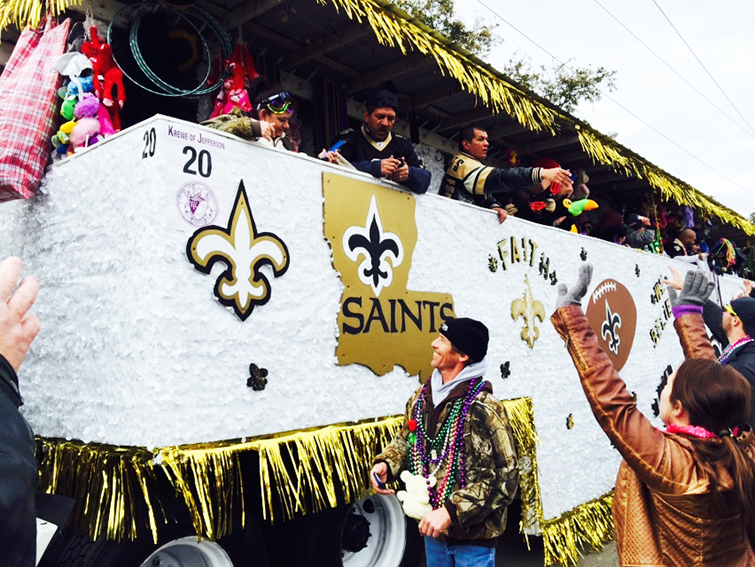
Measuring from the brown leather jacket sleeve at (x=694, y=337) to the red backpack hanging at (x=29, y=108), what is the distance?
3.14 metres

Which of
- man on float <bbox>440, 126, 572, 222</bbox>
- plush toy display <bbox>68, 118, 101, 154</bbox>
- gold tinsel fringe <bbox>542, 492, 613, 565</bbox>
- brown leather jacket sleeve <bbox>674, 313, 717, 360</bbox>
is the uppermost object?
man on float <bbox>440, 126, 572, 222</bbox>

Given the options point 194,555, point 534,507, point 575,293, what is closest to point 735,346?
point 534,507

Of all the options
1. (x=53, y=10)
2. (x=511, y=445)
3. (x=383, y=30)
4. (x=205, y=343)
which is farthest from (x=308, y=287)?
(x=53, y=10)

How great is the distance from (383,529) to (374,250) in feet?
5.31

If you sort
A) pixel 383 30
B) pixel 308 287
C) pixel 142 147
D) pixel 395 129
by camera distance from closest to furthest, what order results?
pixel 142 147
pixel 308 287
pixel 383 30
pixel 395 129

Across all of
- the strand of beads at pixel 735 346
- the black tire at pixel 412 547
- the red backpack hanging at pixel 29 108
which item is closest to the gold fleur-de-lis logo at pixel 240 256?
the red backpack hanging at pixel 29 108

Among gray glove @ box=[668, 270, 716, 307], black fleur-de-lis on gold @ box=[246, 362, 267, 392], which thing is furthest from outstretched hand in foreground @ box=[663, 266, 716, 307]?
black fleur-de-lis on gold @ box=[246, 362, 267, 392]

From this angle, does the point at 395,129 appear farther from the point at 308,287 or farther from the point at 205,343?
the point at 205,343

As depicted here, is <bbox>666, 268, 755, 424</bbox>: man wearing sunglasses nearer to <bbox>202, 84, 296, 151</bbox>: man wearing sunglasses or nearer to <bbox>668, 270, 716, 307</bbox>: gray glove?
<bbox>668, 270, 716, 307</bbox>: gray glove

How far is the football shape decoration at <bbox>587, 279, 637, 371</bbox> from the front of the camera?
5484 mm

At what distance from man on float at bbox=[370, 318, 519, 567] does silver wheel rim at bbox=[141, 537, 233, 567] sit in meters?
0.74

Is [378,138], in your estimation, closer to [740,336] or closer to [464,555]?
[740,336]

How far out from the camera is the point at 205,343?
8.23 ft

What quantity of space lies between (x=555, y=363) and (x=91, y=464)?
353 cm
